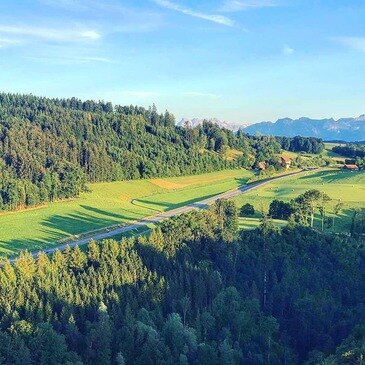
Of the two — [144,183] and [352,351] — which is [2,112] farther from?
[352,351]

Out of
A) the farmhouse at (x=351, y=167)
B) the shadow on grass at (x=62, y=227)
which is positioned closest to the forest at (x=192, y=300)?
the shadow on grass at (x=62, y=227)

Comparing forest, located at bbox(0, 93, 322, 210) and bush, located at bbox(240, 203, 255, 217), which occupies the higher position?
forest, located at bbox(0, 93, 322, 210)

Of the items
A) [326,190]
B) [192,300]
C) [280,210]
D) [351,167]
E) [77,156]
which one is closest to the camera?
[192,300]

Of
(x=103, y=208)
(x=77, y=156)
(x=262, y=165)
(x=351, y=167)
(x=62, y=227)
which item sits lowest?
(x=62, y=227)

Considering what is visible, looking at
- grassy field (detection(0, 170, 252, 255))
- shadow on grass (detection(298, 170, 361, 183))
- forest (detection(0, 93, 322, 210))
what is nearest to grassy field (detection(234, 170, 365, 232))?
shadow on grass (detection(298, 170, 361, 183))

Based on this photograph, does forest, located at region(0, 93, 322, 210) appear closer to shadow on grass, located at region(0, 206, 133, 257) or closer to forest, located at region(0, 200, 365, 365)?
shadow on grass, located at region(0, 206, 133, 257)

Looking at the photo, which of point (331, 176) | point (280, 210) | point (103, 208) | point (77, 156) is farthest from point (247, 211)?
point (77, 156)

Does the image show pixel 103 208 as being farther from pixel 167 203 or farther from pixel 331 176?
pixel 331 176
